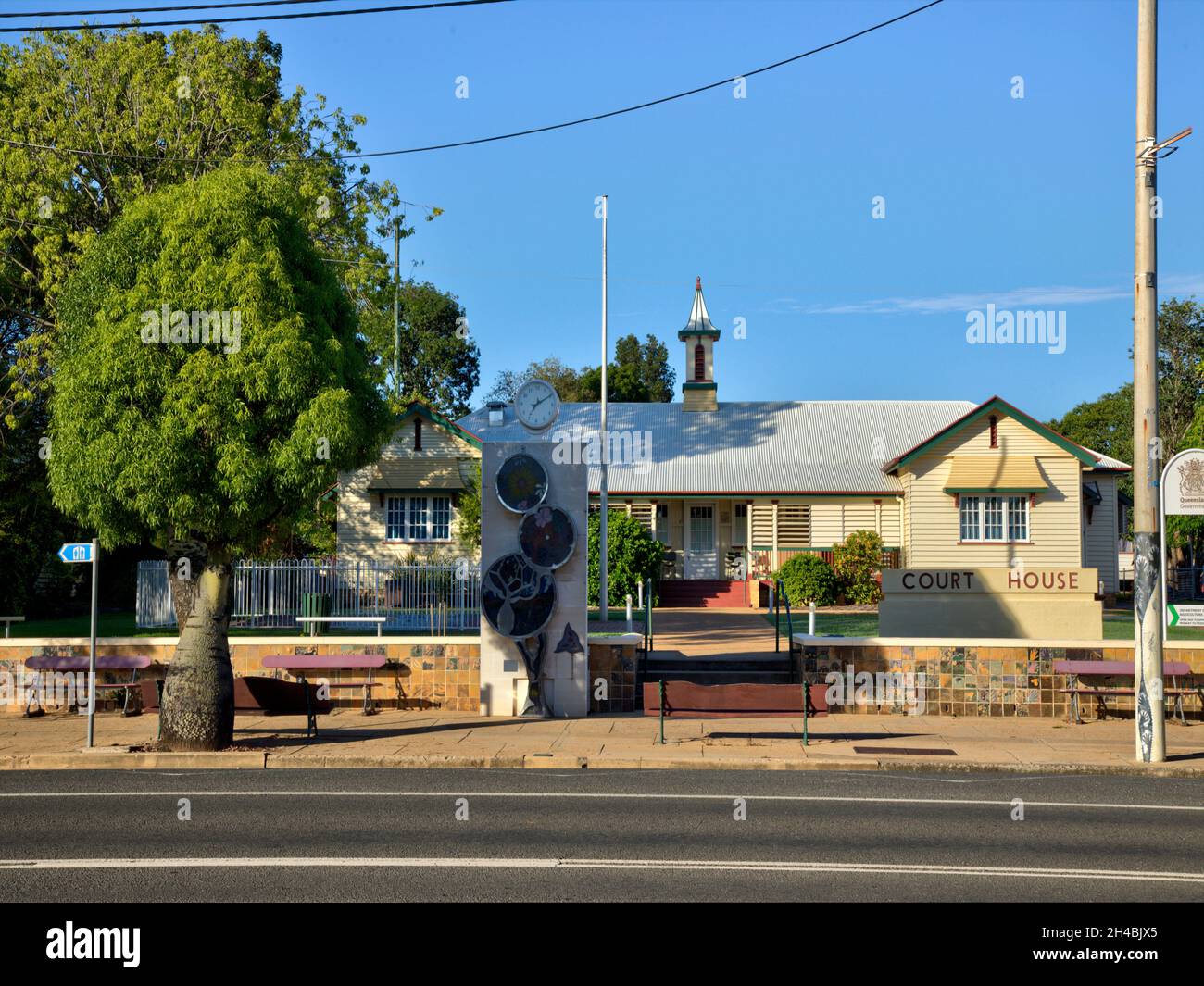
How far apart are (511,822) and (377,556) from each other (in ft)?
84.4

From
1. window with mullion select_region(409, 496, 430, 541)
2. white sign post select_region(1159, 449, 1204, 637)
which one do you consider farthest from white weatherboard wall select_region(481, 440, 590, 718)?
window with mullion select_region(409, 496, 430, 541)

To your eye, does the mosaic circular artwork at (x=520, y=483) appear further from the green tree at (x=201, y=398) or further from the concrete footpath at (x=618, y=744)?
the concrete footpath at (x=618, y=744)

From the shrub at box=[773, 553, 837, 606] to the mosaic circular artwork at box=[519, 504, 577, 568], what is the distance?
61.6 feet

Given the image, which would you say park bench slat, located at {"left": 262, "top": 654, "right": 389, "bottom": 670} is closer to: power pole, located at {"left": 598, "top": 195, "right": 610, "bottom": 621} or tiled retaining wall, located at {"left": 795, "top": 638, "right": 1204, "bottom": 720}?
tiled retaining wall, located at {"left": 795, "top": 638, "right": 1204, "bottom": 720}

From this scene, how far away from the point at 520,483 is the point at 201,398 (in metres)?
4.82

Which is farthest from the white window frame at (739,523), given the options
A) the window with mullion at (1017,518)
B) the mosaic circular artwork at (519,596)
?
the mosaic circular artwork at (519,596)

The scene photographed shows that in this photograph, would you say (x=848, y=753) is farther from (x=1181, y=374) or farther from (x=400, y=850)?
(x=1181, y=374)

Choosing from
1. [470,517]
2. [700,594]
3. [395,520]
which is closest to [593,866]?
[470,517]

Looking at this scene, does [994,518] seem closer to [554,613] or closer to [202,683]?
[554,613]

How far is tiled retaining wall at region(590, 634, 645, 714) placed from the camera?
17.9m

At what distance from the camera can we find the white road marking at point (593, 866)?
8.76 meters

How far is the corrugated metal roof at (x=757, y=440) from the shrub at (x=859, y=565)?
2.02 metres

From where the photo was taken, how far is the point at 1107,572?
39.7m

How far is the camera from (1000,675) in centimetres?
1777
